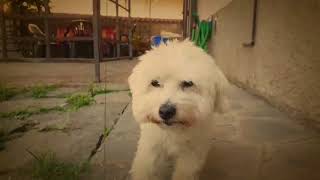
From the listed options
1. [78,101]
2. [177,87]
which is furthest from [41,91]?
[177,87]

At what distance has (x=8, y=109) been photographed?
315cm

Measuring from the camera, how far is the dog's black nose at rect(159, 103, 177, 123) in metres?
1.58

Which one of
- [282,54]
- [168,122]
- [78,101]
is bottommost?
[78,101]

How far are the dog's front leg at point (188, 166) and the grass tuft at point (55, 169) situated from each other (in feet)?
1.50

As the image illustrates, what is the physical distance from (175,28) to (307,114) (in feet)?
36.0

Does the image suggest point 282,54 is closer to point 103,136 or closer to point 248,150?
point 248,150

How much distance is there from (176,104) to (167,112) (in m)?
0.06

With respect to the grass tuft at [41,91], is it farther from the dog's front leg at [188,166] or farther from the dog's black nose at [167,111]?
the dog's black nose at [167,111]

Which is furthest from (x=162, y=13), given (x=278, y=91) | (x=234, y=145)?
(x=234, y=145)

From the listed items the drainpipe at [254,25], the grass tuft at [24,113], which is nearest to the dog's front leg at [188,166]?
the grass tuft at [24,113]

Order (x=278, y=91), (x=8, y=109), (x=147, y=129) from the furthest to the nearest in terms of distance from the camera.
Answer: (x=278, y=91) < (x=8, y=109) < (x=147, y=129)

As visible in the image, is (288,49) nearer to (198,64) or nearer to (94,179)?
(198,64)

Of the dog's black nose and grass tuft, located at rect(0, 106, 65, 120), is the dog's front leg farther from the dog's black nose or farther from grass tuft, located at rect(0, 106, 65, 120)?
grass tuft, located at rect(0, 106, 65, 120)

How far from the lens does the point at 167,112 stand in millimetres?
1578
